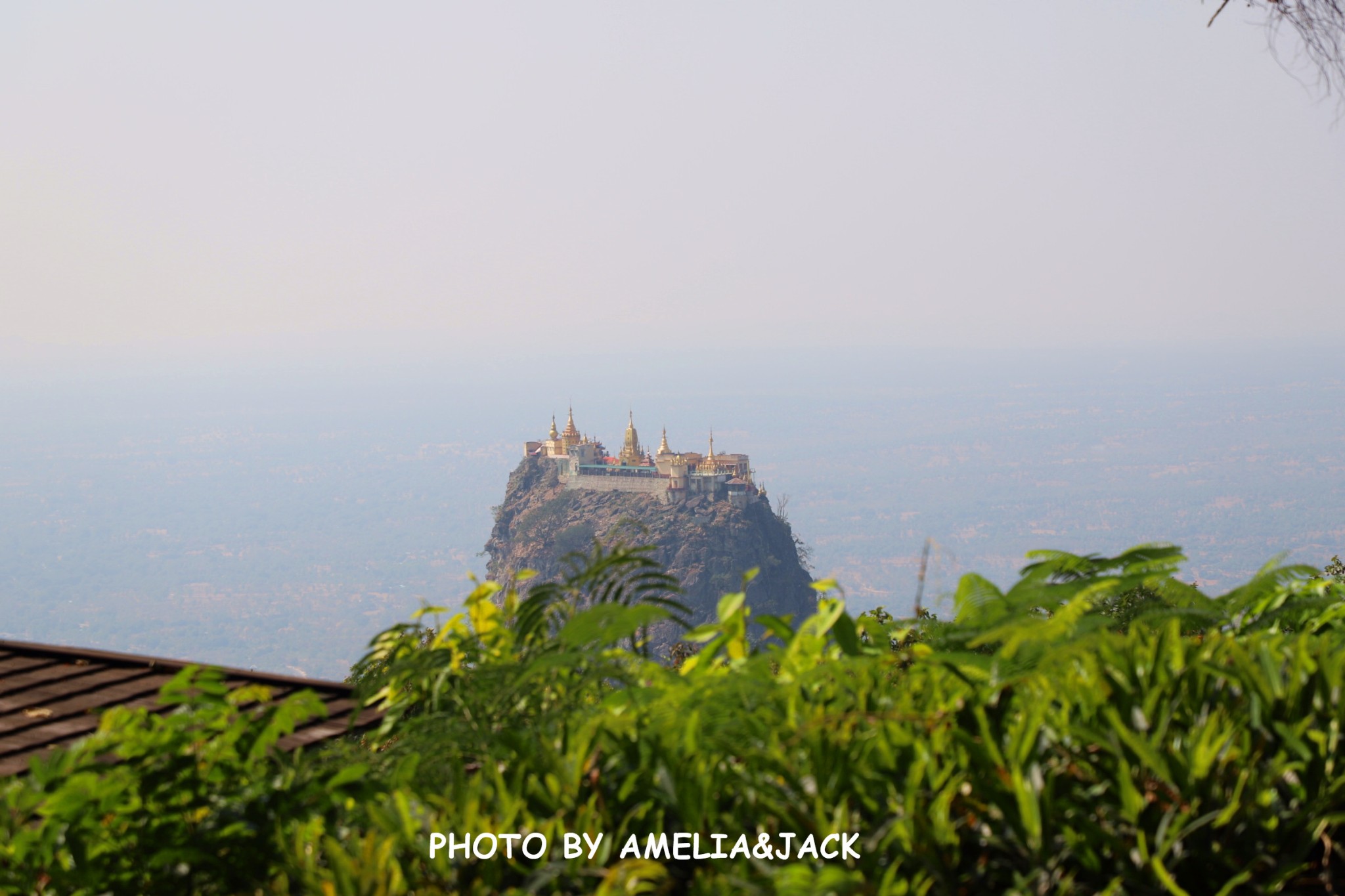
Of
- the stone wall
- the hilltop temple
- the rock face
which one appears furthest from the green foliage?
the stone wall

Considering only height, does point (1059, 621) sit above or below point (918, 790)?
above

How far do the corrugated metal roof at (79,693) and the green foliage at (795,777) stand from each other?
3.09 ft

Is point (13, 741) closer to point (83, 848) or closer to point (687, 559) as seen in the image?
point (83, 848)

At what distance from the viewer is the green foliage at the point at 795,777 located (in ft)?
4.55

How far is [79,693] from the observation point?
324cm

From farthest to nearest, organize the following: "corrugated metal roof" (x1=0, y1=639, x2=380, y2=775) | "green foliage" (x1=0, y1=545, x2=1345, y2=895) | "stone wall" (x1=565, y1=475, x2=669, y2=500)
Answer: "stone wall" (x1=565, y1=475, x2=669, y2=500)
"corrugated metal roof" (x1=0, y1=639, x2=380, y2=775)
"green foliage" (x1=0, y1=545, x2=1345, y2=895)

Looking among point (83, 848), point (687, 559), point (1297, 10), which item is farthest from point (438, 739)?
point (687, 559)

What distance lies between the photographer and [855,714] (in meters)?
1.51

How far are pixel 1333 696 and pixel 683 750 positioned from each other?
0.95 metres

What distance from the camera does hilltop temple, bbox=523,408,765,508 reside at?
103688 millimetres

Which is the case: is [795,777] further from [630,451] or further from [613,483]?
[630,451]

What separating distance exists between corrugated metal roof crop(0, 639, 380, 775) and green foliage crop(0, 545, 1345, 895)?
943mm

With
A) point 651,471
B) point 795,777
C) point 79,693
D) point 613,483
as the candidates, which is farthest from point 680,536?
point 795,777

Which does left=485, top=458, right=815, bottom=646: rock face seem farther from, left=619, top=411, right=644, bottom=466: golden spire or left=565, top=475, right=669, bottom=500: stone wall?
left=619, top=411, right=644, bottom=466: golden spire
